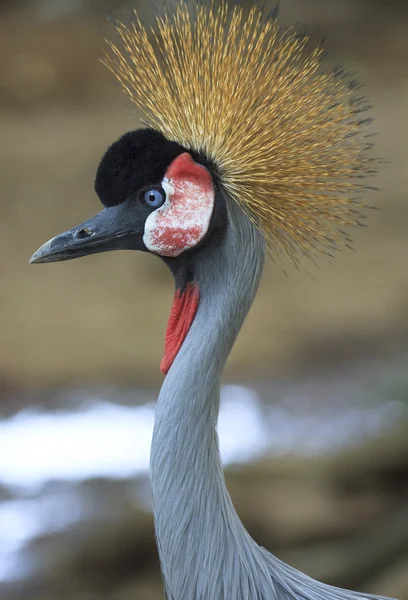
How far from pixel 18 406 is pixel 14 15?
7.67 ft

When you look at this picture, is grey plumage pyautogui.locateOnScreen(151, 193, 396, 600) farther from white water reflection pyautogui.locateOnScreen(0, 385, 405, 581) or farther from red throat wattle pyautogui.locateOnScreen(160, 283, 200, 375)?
white water reflection pyautogui.locateOnScreen(0, 385, 405, 581)

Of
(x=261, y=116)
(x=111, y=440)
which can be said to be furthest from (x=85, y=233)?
(x=111, y=440)

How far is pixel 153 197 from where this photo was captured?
93 cm

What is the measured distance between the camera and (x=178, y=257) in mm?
967

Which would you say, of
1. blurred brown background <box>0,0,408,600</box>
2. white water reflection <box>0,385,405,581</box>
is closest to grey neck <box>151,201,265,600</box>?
blurred brown background <box>0,0,408,600</box>

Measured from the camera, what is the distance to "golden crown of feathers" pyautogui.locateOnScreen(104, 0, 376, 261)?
94cm

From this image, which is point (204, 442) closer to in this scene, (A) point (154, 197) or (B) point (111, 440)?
(A) point (154, 197)

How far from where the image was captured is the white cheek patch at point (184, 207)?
913mm

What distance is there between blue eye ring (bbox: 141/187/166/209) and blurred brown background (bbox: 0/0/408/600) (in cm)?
44

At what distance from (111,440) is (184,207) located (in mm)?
1234

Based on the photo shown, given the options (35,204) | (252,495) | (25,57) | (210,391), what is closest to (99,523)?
(252,495)

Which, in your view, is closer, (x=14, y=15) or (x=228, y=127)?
(x=228, y=127)

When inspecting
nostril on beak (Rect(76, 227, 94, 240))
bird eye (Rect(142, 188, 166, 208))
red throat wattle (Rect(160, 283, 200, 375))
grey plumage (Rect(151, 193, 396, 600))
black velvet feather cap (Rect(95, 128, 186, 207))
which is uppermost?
black velvet feather cap (Rect(95, 128, 186, 207))

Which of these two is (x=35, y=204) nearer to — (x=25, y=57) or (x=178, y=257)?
(x=25, y=57)
